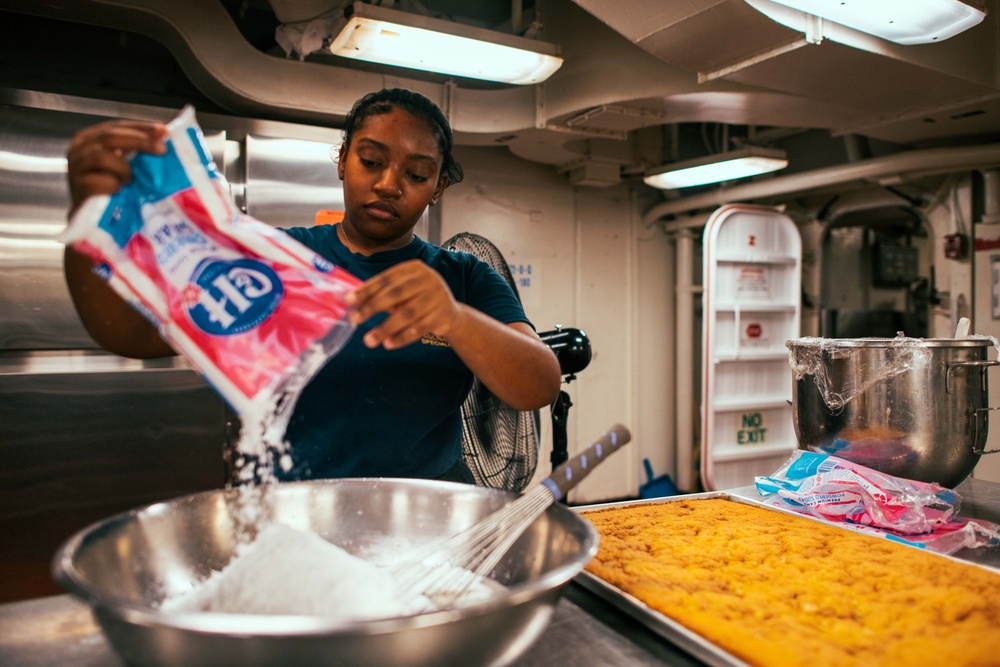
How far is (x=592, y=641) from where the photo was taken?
0.81m

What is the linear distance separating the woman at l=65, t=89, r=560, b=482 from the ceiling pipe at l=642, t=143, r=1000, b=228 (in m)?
3.02

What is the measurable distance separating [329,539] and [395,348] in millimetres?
301

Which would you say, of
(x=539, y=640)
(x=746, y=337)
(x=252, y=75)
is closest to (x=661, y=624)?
(x=539, y=640)

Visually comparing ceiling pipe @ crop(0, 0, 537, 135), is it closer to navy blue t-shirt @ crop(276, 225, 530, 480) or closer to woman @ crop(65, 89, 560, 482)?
woman @ crop(65, 89, 560, 482)

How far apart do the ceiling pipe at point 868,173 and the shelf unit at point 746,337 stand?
17 cm

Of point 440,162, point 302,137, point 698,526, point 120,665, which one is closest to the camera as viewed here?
point 120,665

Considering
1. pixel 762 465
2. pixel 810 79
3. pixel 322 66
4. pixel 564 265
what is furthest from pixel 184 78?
pixel 762 465

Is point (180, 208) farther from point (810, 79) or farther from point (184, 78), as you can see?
point (184, 78)

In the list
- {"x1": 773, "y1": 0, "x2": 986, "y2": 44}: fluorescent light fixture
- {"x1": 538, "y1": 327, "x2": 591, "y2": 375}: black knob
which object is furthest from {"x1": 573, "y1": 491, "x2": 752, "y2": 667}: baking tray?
{"x1": 773, "y1": 0, "x2": 986, "y2": 44}: fluorescent light fixture

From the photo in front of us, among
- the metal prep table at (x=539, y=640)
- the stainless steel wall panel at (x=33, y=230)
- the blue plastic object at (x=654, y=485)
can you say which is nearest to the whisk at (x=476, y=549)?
the metal prep table at (x=539, y=640)

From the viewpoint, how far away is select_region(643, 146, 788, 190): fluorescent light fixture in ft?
11.8

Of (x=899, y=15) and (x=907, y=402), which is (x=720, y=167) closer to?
(x=899, y=15)

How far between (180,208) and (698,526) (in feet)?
3.21

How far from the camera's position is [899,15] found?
2043 mm
